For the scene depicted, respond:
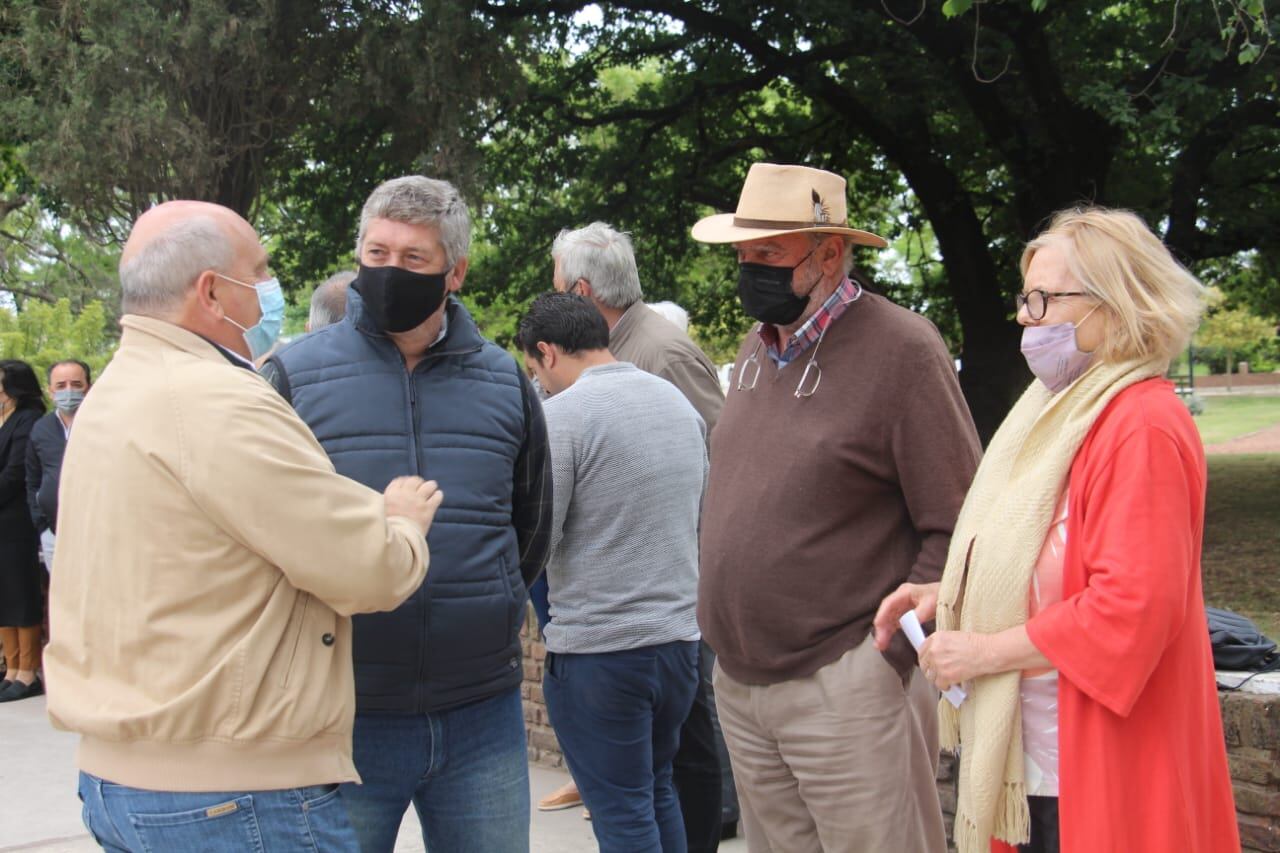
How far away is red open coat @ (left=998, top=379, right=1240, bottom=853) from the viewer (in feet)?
7.59

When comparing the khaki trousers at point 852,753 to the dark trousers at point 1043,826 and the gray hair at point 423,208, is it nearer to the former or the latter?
the dark trousers at point 1043,826

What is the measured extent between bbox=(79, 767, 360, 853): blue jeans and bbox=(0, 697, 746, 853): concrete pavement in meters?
2.85

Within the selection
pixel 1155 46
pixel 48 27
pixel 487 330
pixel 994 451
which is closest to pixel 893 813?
pixel 994 451

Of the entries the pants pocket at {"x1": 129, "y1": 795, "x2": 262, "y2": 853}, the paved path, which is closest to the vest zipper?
the pants pocket at {"x1": 129, "y1": 795, "x2": 262, "y2": 853}

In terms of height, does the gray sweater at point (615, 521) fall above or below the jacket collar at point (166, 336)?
below

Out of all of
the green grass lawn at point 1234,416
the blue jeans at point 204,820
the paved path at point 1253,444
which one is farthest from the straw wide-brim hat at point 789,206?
the green grass lawn at point 1234,416

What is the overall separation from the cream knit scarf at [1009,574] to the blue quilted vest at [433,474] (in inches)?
40.3

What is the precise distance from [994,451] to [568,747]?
5.37 feet

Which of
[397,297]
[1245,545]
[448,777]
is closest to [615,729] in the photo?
[448,777]

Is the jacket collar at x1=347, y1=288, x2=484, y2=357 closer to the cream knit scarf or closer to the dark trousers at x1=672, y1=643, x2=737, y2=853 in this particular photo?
the cream knit scarf

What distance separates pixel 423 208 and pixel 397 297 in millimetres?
229

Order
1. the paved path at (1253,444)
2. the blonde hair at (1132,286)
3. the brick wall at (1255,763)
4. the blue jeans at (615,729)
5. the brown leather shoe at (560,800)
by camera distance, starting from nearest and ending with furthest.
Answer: the blonde hair at (1132,286), the brick wall at (1255,763), the blue jeans at (615,729), the brown leather shoe at (560,800), the paved path at (1253,444)

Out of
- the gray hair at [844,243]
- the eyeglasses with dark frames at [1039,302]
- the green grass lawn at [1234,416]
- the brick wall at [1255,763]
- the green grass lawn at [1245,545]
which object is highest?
the gray hair at [844,243]

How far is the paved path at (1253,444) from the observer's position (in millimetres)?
25875
